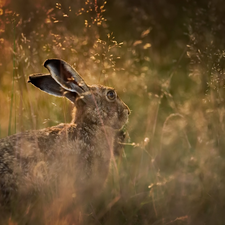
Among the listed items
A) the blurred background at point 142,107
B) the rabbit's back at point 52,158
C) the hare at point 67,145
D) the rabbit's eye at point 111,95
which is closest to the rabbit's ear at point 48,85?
the hare at point 67,145

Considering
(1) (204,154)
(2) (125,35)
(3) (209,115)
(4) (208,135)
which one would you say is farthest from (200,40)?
(2) (125,35)

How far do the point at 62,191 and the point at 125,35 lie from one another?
383 cm

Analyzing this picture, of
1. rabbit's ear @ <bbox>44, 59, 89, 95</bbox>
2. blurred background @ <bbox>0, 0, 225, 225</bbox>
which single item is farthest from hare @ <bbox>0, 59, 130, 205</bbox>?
blurred background @ <bbox>0, 0, 225, 225</bbox>

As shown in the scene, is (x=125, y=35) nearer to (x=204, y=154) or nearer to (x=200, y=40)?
(x=200, y=40)

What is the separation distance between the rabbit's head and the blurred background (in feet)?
0.48

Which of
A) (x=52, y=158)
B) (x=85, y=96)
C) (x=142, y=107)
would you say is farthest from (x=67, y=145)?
(x=142, y=107)

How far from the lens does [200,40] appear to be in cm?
443

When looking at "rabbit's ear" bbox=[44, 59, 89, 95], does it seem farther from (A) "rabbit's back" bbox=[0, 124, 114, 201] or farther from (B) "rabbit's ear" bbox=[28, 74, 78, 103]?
(A) "rabbit's back" bbox=[0, 124, 114, 201]

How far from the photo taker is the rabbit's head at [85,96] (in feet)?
12.5

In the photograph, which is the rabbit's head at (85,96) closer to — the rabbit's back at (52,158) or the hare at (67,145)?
the hare at (67,145)

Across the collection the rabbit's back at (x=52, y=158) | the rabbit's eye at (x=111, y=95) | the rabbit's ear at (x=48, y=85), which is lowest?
the rabbit's back at (x=52, y=158)

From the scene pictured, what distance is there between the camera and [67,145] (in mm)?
3479

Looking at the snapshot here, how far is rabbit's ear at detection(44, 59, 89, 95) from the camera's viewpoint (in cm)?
362

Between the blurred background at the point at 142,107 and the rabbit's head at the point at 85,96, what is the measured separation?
147 millimetres
